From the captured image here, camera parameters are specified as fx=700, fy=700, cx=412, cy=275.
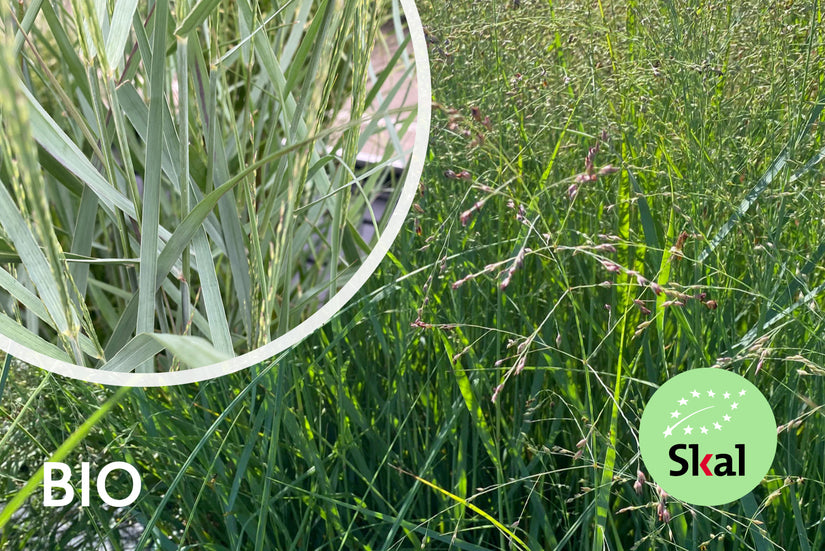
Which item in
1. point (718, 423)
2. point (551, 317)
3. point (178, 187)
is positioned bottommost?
point (718, 423)

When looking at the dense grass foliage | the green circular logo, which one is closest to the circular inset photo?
the dense grass foliage

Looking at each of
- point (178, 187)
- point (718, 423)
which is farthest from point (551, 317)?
point (178, 187)

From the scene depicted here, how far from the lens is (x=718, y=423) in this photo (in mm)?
608

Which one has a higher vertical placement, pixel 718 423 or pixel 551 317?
pixel 551 317

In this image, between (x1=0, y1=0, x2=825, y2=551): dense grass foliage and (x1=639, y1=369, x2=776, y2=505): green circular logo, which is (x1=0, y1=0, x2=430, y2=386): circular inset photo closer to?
(x1=0, y1=0, x2=825, y2=551): dense grass foliage

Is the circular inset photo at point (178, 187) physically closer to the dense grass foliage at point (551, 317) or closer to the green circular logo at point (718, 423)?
the dense grass foliage at point (551, 317)

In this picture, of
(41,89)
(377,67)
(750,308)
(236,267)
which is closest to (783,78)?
(750,308)

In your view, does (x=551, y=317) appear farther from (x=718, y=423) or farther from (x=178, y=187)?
(x=178, y=187)

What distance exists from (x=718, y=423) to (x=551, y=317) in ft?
0.55

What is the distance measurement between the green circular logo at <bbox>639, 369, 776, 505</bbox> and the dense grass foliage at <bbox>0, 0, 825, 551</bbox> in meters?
0.01

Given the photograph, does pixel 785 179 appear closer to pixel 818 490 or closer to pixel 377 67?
pixel 818 490

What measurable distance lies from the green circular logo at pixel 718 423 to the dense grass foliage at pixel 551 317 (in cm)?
1

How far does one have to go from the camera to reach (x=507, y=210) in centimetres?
65

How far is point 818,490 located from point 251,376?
506mm
